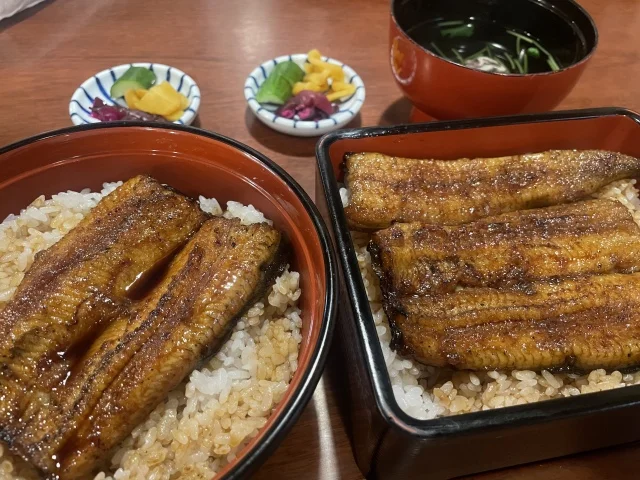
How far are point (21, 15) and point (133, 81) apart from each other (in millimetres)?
924

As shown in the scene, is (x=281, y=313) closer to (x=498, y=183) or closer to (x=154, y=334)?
(x=154, y=334)

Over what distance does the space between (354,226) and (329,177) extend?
0.18 metres

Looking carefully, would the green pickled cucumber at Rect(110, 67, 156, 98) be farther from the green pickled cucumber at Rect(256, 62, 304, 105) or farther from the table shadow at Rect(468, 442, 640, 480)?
the table shadow at Rect(468, 442, 640, 480)

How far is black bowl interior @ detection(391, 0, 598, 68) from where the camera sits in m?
1.82

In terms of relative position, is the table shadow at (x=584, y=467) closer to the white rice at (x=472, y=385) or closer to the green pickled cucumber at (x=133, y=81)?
the white rice at (x=472, y=385)

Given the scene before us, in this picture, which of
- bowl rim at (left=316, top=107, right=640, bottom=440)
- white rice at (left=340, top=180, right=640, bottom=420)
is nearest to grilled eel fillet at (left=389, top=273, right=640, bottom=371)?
white rice at (left=340, top=180, right=640, bottom=420)

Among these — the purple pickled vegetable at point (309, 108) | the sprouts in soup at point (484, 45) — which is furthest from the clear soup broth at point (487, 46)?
the purple pickled vegetable at point (309, 108)

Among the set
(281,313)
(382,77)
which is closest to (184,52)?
(382,77)

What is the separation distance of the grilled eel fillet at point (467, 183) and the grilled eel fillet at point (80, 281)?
1.57ft

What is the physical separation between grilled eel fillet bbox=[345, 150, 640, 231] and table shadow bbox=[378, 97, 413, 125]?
1.97 feet

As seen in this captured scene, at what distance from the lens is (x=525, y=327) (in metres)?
1.24

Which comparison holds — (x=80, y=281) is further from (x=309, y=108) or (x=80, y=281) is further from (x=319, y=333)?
(x=309, y=108)

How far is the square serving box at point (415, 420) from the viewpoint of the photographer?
3.29 ft

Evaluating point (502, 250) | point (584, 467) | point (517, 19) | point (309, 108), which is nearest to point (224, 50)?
point (309, 108)
